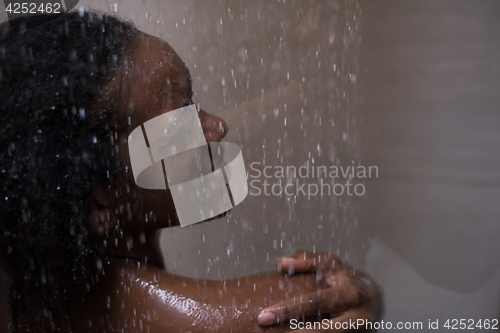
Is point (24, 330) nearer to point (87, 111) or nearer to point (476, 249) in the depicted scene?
point (87, 111)

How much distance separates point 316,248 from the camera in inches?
43.8

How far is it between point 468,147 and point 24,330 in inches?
45.0

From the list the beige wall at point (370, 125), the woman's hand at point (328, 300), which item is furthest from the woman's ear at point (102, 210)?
the beige wall at point (370, 125)

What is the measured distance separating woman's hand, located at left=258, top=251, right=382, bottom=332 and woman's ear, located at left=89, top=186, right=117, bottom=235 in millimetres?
301

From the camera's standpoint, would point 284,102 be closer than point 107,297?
No

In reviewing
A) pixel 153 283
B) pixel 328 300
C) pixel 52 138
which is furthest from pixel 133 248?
pixel 328 300

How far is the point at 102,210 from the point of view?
1.84ft

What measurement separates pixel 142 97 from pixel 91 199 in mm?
186

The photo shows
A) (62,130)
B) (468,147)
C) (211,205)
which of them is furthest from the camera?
(468,147)

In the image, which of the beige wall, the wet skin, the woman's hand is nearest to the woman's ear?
the wet skin

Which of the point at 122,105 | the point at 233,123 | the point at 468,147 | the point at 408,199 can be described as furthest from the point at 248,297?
the point at 468,147

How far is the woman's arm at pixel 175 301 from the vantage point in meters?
0.56

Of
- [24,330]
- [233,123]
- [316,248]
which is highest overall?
[233,123]

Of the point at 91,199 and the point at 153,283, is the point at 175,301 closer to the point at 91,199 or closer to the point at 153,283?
the point at 153,283
